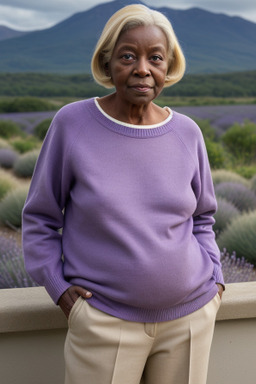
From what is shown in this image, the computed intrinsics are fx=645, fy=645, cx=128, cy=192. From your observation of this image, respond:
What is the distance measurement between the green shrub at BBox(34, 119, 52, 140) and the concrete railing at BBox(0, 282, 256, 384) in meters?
8.21

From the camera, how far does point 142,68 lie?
178 centimetres

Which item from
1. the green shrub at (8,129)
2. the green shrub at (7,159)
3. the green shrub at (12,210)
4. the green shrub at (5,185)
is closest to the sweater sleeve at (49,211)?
the green shrub at (12,210)

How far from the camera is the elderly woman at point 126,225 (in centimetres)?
180

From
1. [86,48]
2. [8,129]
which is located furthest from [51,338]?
[86,48]

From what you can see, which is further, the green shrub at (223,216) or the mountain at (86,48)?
the mountain at (86,48)

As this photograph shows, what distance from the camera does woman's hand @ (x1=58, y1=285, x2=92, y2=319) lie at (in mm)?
1841

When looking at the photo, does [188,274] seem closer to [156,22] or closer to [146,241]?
[146,241]

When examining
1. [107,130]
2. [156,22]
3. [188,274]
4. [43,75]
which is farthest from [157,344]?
[43,75]

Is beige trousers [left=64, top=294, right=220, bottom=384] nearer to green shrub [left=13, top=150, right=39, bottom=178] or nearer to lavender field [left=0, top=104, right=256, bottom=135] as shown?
green shrub [left=13, top=150, right=39, bottom=178]

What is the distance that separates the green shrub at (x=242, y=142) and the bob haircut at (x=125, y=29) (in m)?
6.92

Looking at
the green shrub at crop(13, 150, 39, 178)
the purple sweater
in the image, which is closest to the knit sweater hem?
the purple sweater

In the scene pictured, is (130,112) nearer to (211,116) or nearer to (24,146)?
(24,146)

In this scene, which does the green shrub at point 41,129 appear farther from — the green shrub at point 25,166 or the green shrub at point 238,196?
the green shrub at point 238,196

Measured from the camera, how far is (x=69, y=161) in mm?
1850
